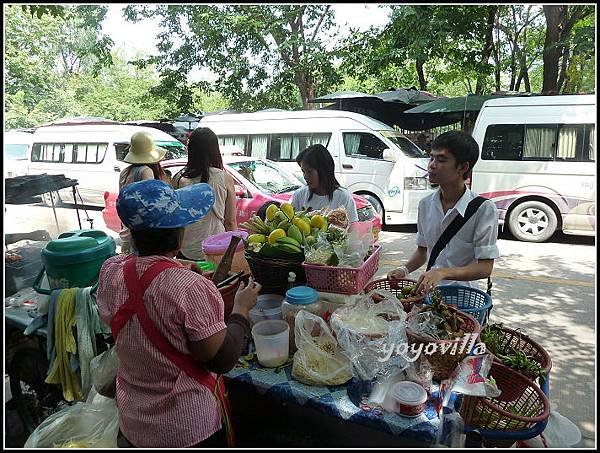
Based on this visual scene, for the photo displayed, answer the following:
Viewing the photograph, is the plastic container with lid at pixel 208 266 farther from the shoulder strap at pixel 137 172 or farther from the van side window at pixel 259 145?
the van side window at pixel 259 145

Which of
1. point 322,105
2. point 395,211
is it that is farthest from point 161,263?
point 322,105

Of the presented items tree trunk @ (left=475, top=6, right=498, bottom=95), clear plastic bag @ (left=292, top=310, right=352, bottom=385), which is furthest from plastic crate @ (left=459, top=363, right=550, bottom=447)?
tree trunk @ (left=475, top=6, right=498, bottom=95)

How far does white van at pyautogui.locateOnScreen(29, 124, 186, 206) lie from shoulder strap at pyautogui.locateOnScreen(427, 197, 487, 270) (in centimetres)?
931

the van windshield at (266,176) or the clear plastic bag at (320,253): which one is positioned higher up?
the van windshield at (266,176)

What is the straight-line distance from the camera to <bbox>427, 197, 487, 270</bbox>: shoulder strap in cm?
237

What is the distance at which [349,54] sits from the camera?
39.9ft

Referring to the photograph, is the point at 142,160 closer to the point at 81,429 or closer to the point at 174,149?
the point at 81,429

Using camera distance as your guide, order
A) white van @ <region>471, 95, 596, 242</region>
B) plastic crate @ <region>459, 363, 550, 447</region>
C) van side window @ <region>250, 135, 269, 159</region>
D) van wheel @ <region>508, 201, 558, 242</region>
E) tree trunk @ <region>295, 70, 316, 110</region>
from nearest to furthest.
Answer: plastic crate @ <region>459, 363, 550, 447</region>, white van @ <region>471, 95, 596, 242</region>, van wheel @ <region>508, 201, 558, 242</region>, van side window @ <region>250, 135, 269, 159</region>, tree trunk @ <region>295, 70, 316, 110</region>

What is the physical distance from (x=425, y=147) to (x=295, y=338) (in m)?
13.7

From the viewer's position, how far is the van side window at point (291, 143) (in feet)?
30.3

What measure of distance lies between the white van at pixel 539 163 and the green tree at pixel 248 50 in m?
6.59

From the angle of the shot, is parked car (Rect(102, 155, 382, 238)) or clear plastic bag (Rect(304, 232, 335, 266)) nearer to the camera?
clear plastic bag (Rect(304, 232, 335, 266))

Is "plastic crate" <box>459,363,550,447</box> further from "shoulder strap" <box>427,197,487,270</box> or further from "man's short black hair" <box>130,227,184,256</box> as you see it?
"man's short black hair" <box>130,227,184,256</box>

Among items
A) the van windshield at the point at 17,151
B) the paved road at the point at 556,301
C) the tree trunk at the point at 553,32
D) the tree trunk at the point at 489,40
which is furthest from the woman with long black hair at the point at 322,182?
the van windshield at the point at 17,151
